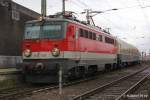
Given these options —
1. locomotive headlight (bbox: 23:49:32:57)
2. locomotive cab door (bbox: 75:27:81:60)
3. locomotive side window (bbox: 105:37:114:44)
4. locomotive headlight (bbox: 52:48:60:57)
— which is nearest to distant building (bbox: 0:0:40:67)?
locomotive headlight (bbox: 23:49:32:57)

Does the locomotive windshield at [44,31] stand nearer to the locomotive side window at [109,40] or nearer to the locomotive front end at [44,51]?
the locomotive front end at [44,51]

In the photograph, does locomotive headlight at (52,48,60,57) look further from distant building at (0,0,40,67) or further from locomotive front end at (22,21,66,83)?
distant building at (0,0,40,67)

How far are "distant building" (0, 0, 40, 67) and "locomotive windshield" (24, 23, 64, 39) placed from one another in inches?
189

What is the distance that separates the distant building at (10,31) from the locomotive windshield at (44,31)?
4.79m

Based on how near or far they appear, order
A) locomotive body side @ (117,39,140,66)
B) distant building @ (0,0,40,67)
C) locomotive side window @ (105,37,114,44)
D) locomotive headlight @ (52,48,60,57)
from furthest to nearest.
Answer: locomotive body side @ (117,39,140,66)
locomotive side window @ (105,37,114,44)
distant building @ (0,0,40,67)
locomotive headlight @ (52,48,60,57)

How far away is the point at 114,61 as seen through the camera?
29109 millimetres

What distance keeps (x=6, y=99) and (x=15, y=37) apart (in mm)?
13629

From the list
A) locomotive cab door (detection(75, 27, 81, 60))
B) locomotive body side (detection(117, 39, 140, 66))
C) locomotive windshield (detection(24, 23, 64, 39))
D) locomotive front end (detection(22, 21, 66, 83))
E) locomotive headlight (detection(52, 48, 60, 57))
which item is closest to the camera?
locomotive front end (detection(22, 21, 66, 83))

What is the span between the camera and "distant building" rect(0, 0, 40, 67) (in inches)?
941

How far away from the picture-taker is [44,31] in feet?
59.9

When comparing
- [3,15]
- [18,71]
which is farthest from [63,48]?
[3,15]

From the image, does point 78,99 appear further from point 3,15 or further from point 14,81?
point 3,15

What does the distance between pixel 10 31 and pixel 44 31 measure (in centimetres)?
760

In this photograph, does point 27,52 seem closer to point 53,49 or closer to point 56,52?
point 53,49
